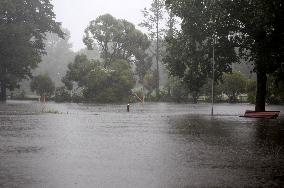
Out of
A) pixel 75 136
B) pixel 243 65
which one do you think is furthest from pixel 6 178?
pixel 243 65

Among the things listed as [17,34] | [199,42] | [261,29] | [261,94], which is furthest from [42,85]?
[261,29]

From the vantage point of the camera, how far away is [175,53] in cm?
3925

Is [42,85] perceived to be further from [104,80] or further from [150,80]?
[150,80]

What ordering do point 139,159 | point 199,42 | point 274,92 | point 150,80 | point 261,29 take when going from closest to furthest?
point 139,159 → point 261,29 → point 199,42 → point 274,92 → point 150,80

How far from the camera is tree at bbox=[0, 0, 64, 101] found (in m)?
59.1

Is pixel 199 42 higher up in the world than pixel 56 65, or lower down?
lower down

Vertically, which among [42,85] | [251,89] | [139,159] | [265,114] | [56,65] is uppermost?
[56,65]

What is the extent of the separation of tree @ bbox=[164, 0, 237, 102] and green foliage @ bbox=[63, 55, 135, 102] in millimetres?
22309

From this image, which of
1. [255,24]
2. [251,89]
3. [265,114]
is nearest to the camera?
[265,114]

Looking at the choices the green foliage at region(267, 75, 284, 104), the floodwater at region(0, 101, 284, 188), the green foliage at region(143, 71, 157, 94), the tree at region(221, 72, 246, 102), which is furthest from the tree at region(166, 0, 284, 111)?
the green foliage at region(143, 71, 157, 94)

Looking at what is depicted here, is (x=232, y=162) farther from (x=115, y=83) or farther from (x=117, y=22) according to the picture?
(x=117, y=22)

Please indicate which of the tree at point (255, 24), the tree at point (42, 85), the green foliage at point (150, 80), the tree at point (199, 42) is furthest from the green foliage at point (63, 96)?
the tree at point (255, 24)

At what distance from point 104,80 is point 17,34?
13676mm

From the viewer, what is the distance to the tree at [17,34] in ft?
194
